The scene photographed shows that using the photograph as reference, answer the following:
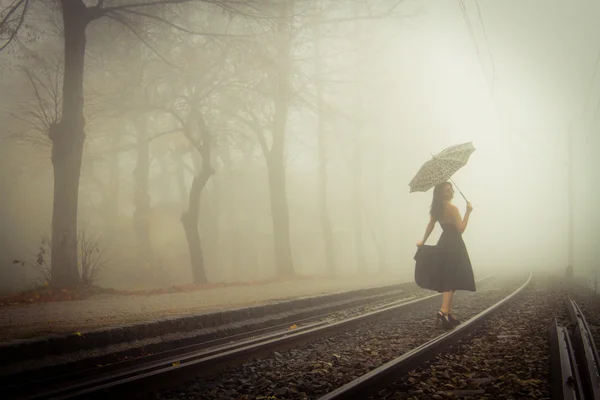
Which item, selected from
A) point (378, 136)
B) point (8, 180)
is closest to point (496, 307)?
point (378, 136)

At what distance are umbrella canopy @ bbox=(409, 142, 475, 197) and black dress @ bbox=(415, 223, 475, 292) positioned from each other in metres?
0.75

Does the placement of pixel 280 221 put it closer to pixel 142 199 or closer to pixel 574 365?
pixel 142 199

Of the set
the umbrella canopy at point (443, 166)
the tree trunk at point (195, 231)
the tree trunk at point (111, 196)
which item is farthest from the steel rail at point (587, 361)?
the tree trunk at point (111, 196)

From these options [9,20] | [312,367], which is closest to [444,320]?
[312,367]

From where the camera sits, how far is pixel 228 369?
451cm

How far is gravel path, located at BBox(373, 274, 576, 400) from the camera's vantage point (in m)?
3.63

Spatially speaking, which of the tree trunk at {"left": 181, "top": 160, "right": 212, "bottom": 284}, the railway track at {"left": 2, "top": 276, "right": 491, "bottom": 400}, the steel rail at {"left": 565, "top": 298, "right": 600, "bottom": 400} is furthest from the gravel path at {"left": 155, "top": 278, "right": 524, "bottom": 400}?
the tree trunk at {"left": 181, "top": 160, "right": 212, "bottom": 284}

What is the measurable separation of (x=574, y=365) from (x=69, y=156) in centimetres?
1105

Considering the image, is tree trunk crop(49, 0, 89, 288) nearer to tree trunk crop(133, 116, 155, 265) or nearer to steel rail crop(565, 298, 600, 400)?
steel rail crop(565, 298, 600, 400)

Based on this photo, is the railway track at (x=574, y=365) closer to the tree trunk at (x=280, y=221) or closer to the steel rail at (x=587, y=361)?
the steel rail at (x=587, y=361)

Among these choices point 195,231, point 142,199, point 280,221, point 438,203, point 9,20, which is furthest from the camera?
point 142,199

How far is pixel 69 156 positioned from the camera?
1080 cm

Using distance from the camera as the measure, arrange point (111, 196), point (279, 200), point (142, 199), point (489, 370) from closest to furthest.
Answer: point (489, 370) < point (279, 200) < point (142, 199) < point (111, 196)

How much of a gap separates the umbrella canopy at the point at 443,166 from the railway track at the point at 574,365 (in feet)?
9.05
